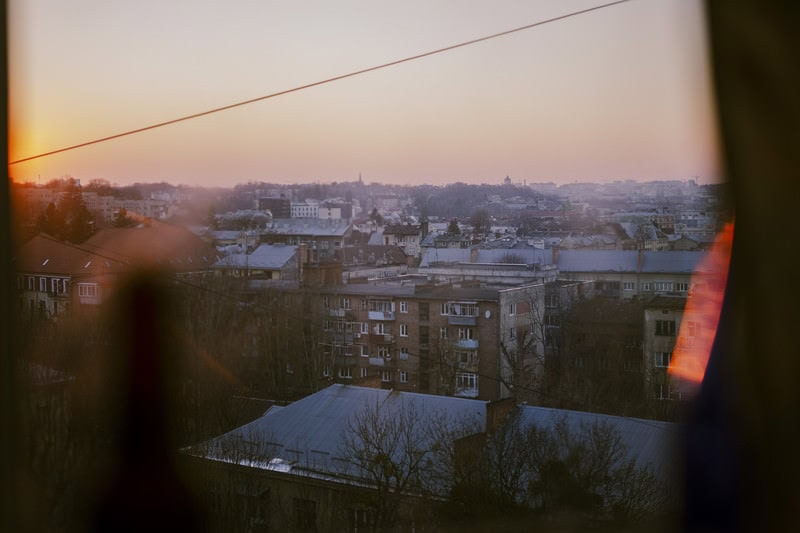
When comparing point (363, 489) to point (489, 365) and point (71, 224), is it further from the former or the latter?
point (71, 224)

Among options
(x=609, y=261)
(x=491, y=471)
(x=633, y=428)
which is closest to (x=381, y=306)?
(x=491, y=471)

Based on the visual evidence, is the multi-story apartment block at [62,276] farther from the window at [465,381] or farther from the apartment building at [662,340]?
the apartment building at [662,340]

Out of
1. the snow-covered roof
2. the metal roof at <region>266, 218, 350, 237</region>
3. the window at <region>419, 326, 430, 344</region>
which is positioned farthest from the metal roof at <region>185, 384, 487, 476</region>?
the metal roof at <region>266, 218, 350, 237</region>

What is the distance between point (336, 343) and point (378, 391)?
0.25 meters

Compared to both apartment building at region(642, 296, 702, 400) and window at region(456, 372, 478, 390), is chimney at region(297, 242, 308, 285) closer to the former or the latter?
window at region(456, 372, 478, 390)

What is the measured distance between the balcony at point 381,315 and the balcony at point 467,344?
0.27m

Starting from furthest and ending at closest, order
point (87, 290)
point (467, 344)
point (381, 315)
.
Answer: point (381, 315)
point (467, 344)
point (87, 290)

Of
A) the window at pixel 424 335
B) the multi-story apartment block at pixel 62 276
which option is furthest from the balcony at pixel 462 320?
the multi-story apartment block at pixel 62 276

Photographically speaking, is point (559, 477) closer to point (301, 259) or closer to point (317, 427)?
point (317, 427)

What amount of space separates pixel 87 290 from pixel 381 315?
3.54ft

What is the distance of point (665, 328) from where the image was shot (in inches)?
100

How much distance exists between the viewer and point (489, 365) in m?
2.64

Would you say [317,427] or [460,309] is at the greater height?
[460,309]

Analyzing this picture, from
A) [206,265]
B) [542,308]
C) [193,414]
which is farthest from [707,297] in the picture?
[193,414]
